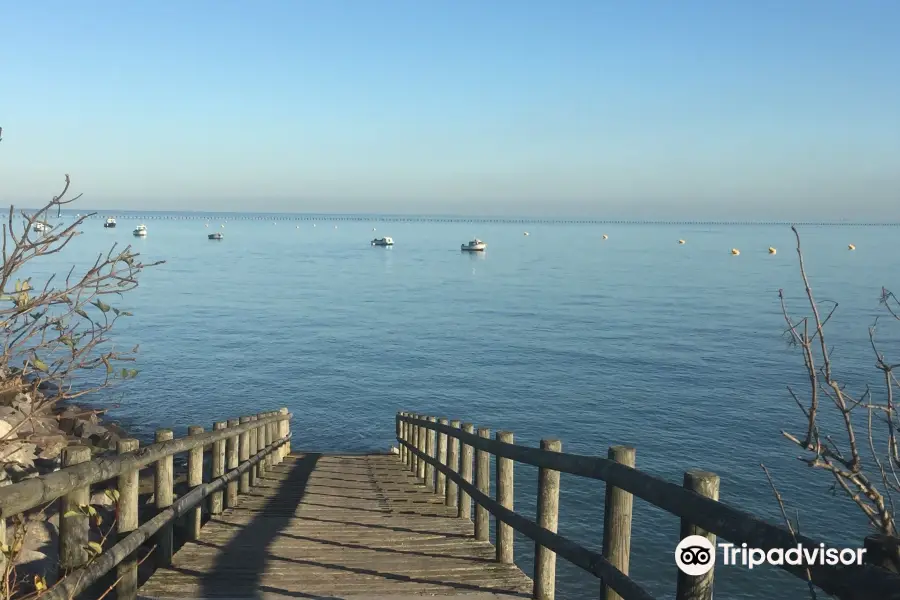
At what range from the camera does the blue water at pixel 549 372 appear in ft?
68.2

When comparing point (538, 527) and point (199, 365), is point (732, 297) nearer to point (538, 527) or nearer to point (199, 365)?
point (199, 365)

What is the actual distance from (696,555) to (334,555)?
4.01 m

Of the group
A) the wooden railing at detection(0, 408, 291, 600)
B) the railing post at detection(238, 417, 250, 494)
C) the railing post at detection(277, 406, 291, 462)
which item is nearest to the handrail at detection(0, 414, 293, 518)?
the wooden railing at detection(0, 408, 291, 600)

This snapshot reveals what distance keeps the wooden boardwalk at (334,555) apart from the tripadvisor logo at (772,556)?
2.54 meters

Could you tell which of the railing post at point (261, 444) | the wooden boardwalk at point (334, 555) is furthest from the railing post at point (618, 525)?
the railing post at point (261, 444)

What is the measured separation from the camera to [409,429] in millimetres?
15102

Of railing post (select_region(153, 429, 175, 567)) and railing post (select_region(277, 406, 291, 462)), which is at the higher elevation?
railing post (select_region(153, 429, 175, 567))

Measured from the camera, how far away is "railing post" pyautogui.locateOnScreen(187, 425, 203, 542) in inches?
251

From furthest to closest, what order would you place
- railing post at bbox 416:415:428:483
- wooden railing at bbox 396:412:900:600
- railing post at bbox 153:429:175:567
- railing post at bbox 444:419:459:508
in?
railing post at bbox 416:415:428:483, railing post at bbox 444:419:459:508, railing post at bbox 153:429:175:567, wooden railing at bbox 396:412:900:600

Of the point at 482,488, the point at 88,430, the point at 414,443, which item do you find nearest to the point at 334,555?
the point at 482,488

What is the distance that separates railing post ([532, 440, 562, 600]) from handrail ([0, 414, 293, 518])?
2.64 metres

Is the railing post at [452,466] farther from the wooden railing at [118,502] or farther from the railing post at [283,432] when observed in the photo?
the railing post at [283,432]

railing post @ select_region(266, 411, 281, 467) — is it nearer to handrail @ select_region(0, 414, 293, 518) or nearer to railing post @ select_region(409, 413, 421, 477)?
railing post @ select_region(409, 413, 421, 477)

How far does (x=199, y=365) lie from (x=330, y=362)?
280 inches
